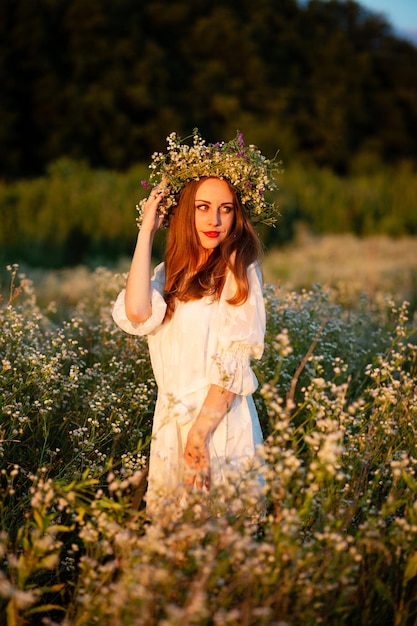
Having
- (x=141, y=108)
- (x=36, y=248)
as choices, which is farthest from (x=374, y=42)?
(x=36, y=248)

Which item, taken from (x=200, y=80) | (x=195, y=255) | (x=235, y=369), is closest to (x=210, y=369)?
(x=235, y=369)

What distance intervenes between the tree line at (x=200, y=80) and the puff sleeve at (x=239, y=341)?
25029 millimetres

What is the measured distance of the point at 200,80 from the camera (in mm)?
31297

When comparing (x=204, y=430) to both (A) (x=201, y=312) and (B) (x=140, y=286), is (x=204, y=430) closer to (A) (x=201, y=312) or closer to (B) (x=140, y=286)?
(A) (x=201, y=312)

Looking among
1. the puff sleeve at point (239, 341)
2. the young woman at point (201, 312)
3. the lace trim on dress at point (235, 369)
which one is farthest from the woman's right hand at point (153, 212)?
the lace trim on dress at point (235, 369)

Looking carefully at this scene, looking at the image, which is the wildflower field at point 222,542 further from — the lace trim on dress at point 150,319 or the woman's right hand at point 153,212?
the woman's right hand at point 153,212

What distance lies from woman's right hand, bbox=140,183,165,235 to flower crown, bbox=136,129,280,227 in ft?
0.12

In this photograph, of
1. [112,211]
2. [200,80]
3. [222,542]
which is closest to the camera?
[222,542]

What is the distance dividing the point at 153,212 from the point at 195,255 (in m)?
0.31

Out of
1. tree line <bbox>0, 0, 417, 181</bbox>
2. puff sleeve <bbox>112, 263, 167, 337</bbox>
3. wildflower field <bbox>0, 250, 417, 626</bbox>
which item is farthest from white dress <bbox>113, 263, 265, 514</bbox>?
tree line <bbox>0, 0, 417, 181</bbox>

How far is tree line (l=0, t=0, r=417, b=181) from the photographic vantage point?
2834 cm

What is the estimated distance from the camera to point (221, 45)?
33031 millimetres

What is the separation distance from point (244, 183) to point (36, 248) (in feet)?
38.5

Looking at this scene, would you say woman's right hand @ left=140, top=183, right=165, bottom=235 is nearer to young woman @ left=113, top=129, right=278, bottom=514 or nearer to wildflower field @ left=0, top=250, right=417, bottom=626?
young woman @ left=113, top=129, right=278, bottom=514
